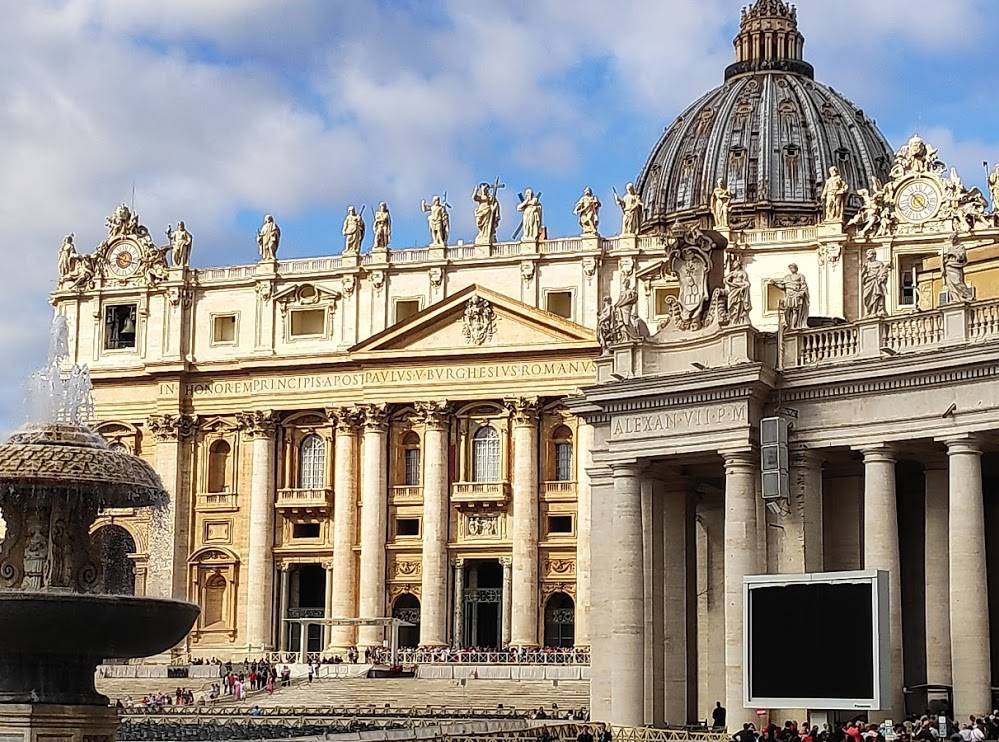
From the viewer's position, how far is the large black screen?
3047cm

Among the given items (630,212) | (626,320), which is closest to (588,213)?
(630,212)

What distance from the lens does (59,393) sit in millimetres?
30047

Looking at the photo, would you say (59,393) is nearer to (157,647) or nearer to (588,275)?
(157,647)

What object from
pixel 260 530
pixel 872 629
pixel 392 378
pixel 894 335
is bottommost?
pixel 872 629

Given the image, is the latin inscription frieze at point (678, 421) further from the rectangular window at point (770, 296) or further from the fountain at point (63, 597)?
the rectangular window at point (770, 296)

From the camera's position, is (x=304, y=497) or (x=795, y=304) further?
(x=304, y=497)

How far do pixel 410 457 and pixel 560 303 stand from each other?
987 cm

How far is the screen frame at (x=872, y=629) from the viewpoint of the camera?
30109 mm

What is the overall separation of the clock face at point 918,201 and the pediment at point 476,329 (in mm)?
14183

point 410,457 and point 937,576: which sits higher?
point 410,457

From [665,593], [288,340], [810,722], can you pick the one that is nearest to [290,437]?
[288,340]

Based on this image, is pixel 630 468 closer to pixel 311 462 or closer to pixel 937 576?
pixel 937 576

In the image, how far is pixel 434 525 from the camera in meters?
83.1

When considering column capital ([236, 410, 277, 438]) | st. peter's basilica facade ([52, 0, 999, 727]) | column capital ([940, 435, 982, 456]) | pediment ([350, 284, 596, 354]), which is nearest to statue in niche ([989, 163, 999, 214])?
st. peter's basilica facade ([52, 0, 999, 727])
